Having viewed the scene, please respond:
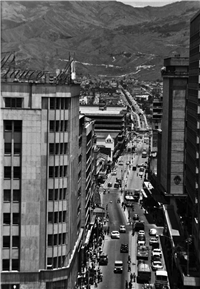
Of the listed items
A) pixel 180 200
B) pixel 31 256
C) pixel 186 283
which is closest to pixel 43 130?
pixel 31 256

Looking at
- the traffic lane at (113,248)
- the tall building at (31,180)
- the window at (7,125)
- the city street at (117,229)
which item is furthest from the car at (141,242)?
the window at (7,125)

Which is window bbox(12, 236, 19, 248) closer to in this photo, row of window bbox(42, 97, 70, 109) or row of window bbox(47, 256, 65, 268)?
row of window bbox(47, 256, 65, 268)

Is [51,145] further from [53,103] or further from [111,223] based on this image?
[111,223]

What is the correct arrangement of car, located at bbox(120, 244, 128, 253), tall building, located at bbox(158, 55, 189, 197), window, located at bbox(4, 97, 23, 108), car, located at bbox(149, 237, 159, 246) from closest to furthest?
window, located at bbox(4, 97, 23, 108) < car, located at bbox(120, 244, 128, 253) < car, located at bbox(149, 237, 159, 246) < tall building, located at bbox(158, 55, 189, 197)

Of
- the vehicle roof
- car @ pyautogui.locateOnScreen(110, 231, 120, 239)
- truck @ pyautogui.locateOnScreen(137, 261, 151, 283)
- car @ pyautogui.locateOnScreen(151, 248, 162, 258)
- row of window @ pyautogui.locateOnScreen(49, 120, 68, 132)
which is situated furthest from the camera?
car @ pyautogui.locateOnScreen(110, 231, 120, 239)

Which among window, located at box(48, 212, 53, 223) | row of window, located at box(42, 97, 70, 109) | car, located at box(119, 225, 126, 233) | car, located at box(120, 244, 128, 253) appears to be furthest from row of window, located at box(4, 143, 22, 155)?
car, located at box(119, 225, 126, 233)

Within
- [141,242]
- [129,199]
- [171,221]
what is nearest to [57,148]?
[141,242]

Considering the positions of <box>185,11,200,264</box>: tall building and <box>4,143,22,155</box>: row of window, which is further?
<box>185,11,200,264</box>: tall building
